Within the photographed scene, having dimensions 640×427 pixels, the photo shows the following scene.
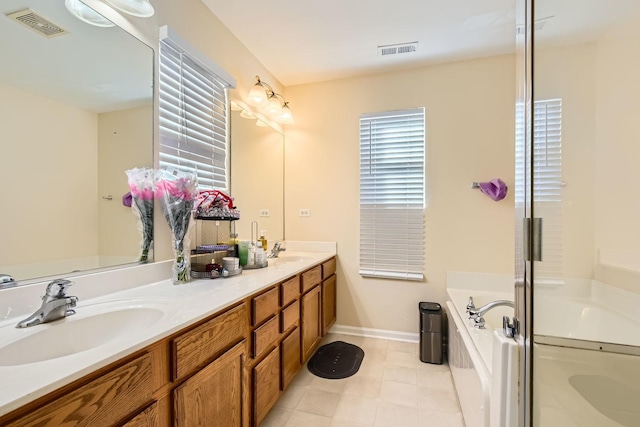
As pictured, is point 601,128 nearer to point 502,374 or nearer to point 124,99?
point 502,374

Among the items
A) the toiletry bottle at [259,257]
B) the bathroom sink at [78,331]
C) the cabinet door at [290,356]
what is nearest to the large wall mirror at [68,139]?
the bathroom sink at [78,331]

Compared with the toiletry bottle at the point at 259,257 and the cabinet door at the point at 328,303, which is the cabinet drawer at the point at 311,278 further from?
the toiletry bottle at the point at 259,257

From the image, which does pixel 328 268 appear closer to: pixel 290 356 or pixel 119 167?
pixel 290 356

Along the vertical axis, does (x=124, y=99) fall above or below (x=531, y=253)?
above

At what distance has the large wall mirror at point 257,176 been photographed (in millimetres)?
2230

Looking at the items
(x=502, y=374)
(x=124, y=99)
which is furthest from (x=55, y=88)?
(x=502, y=374)

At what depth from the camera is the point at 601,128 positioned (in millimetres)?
1375

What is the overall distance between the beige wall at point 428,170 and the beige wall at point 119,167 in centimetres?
170

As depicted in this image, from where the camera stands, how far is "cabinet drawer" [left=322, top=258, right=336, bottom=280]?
98.4 inches

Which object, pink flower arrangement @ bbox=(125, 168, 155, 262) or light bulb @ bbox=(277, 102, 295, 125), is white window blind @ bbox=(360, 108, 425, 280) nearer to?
light bulb @ bbox=(277, 102, 295, 125)

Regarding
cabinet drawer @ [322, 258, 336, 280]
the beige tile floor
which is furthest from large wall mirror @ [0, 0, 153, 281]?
cabinet drawer @ [322, 258, 336, 280]

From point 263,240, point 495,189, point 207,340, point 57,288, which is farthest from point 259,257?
point 495,189

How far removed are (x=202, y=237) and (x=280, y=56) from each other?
5.70ft

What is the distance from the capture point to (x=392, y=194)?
2.68 metres
